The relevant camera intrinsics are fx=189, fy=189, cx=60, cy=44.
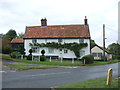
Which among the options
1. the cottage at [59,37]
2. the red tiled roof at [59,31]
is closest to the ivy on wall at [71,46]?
the cottage at [59,37]

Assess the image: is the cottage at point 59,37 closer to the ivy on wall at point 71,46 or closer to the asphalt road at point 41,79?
the ivy on wall at point 71,46

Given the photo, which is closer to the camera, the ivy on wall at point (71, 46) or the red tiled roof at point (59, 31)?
the ivy on wall at point (71, 46)

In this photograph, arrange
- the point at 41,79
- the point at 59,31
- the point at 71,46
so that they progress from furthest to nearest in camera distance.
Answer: the point at 59,31 → the point at 71,46 → the point at 41,79

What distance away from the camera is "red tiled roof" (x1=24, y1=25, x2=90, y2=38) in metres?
44.3

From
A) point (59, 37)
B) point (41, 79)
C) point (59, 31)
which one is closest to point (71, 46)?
point (59, 37)

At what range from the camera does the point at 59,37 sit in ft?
146

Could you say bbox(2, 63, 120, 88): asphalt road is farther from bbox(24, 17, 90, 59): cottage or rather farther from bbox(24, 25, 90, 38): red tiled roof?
→ bbox(24, 25, 90, 38): red tiled roof

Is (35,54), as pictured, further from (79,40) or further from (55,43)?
(79,40)

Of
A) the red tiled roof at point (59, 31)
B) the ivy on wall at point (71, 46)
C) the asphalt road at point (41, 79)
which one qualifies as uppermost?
the red tiled roof at point (59, 31)

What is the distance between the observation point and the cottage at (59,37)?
43.6m

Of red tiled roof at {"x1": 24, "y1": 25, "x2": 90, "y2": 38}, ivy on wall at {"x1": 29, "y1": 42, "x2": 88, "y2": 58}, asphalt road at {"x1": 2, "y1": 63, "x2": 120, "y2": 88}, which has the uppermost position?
red tiled roof at {"x1": 24, "y1": 25, "x2": 90, "y2": 38}

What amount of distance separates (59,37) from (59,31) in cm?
246

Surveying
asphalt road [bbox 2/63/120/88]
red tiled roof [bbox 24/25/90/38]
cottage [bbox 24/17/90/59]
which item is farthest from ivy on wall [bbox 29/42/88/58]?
asphalt road [bbox 2/63/120/88]

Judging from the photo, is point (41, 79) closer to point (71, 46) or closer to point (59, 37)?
point (71, 46)
